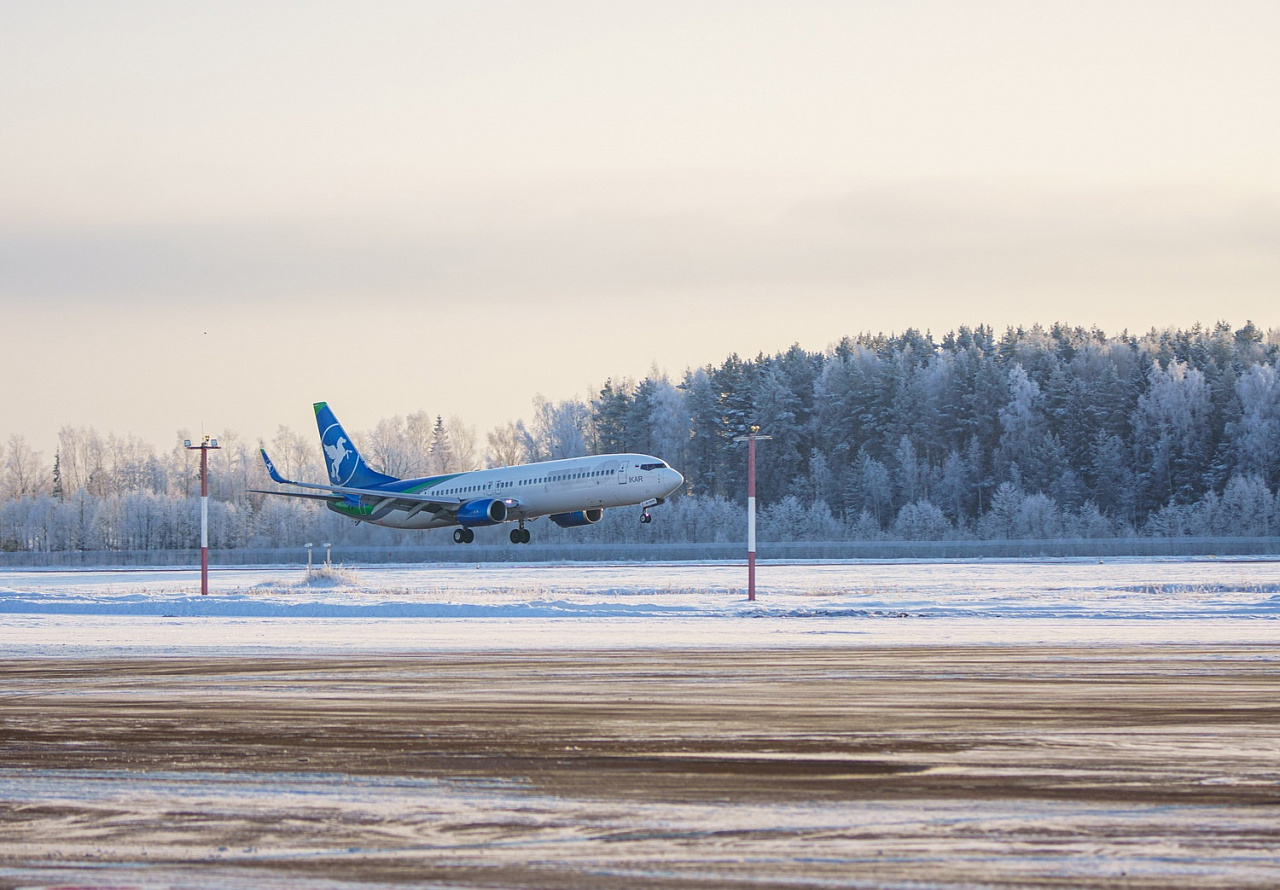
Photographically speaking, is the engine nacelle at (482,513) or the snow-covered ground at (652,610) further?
the engine nacelle at (482,513)

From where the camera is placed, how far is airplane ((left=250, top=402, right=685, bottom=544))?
57719mm

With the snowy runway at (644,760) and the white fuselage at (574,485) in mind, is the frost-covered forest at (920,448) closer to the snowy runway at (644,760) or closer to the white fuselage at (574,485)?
the white fuselage at (574,485)

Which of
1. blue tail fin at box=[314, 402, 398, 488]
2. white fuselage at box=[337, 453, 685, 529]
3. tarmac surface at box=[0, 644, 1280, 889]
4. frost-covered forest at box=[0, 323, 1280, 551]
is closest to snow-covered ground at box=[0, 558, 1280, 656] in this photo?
white fuselage at box=[337, 453, 685, 529]

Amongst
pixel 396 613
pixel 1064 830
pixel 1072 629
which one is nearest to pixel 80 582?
pixel 396 613

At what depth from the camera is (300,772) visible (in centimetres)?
986

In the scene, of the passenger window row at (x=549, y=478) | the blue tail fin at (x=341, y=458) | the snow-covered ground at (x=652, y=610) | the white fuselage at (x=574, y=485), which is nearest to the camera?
the snow-covered ground at (x=652, y=610)

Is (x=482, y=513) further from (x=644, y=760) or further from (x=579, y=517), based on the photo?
(x=644, y=760)

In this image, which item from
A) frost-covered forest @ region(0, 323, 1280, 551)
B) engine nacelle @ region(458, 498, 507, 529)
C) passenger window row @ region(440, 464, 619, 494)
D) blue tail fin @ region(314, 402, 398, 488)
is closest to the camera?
passenger window row @ region(440, 464, 619, 494)

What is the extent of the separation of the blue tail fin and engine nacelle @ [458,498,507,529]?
1134cm

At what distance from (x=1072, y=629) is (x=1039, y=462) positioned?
83.8 m

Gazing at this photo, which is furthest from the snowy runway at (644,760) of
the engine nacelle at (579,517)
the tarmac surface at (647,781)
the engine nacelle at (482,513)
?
the engine nacelle at (482,513)

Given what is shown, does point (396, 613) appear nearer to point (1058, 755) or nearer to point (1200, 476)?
point (1058, 755)

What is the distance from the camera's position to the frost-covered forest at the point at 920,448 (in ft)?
314

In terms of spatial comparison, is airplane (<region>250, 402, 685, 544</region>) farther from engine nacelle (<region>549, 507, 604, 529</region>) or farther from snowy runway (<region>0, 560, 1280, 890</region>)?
snowy runway (<region>0, 560, 1280, 890</region>)
